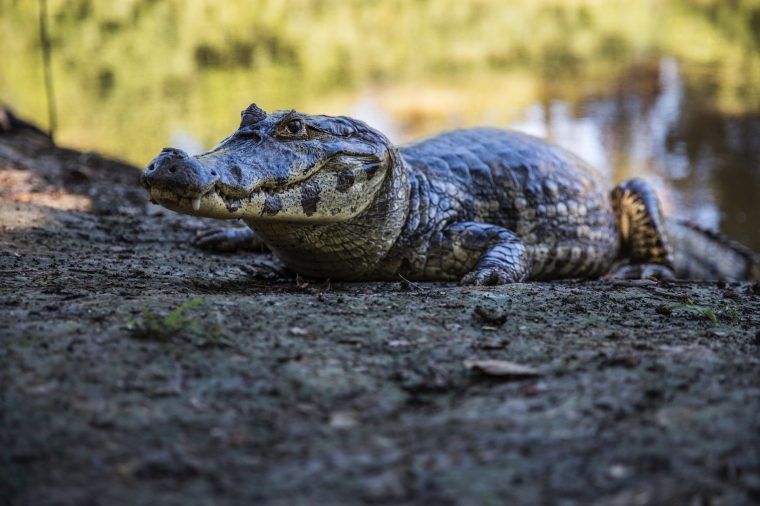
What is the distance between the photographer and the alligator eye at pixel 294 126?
3802 mm

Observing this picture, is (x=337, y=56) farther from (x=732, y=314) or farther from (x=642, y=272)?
(x=732, y=314)

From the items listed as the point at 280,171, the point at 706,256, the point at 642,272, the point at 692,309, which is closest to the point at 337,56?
the point at 706,256

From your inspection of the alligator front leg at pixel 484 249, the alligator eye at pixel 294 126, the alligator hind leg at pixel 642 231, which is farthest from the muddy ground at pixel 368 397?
the alligator hind leg at pixel 642 231

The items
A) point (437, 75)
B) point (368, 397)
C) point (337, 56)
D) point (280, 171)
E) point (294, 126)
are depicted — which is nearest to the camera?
point (368, 397)

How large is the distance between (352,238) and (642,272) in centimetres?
243

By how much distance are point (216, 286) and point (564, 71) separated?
543 inches

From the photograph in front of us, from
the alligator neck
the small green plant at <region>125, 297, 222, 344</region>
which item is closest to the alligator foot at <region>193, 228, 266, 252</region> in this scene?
the alligator neck

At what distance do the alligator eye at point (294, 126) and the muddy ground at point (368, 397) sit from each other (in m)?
0.80

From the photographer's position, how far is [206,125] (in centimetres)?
1201

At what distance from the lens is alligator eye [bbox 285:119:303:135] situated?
12.5ft

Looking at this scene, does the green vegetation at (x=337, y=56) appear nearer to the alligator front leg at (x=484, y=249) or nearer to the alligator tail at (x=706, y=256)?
the alligator tail at (x=706, y=256)

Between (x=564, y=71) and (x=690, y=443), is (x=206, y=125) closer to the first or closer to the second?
(x=564, y=71)

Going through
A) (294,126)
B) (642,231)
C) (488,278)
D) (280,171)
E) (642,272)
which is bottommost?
(642,272)

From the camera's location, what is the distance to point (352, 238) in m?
4.07
